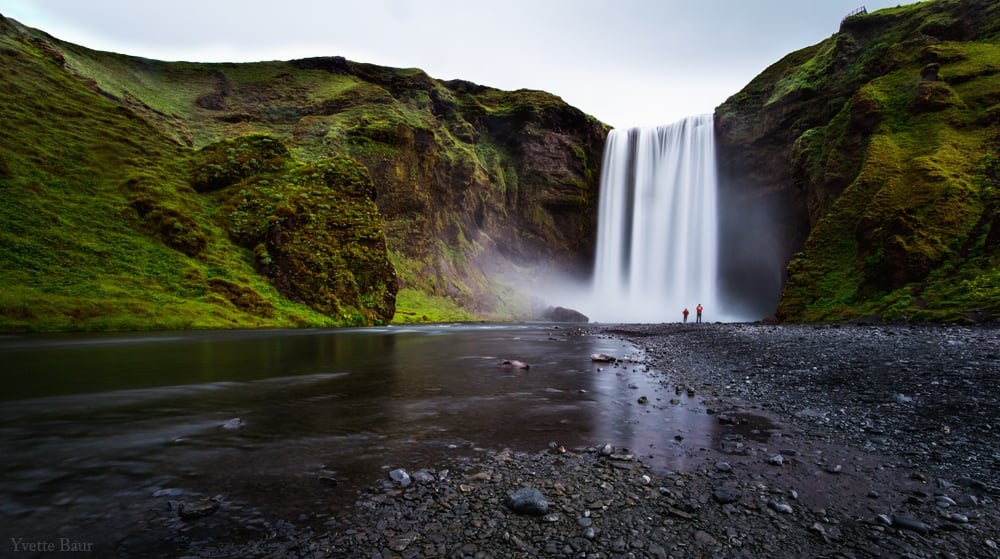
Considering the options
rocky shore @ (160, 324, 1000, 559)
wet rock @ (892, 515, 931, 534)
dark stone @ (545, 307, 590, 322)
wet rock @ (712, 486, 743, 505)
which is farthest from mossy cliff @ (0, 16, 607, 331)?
wet rock @ (892, 515, 931, 534)

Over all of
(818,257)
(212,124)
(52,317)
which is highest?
(212,124)

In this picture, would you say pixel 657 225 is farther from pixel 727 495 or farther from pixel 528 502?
pixel 528 502

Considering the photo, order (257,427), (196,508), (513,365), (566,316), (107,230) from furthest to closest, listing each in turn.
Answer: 1. (566,316)
2. (107,230)
3. (513,365)
4. (257,427)
5. (196,508)

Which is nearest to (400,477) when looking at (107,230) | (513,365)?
(513,365)

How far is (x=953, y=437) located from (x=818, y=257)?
37.0m

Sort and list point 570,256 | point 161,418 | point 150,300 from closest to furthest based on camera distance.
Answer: point 161,418
point 150,300
point 570,256

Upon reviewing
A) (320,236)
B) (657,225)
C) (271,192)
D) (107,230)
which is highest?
(657,225)

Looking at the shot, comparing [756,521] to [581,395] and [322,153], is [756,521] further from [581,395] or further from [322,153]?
[322,153]

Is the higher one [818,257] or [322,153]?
[322,153]

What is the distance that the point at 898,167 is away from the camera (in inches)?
1368

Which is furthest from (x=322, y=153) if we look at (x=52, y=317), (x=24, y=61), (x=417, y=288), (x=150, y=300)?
(x=52, y=317)

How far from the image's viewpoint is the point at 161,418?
7348mm

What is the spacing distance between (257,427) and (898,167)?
160 ft

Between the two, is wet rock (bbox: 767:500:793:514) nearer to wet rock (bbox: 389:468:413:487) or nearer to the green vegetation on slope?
wet rock (bbox: 389:468:413:487)
